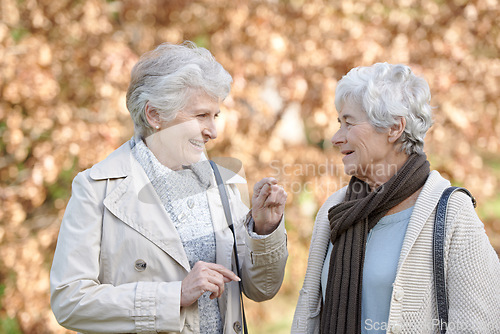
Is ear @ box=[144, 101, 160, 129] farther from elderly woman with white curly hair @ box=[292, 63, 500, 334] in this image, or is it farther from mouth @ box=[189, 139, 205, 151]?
elderly woman with white curly hair @ box=[292, 63, 500, 334]

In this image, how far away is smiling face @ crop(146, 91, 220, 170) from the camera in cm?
222

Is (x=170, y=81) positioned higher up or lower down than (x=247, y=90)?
lower down

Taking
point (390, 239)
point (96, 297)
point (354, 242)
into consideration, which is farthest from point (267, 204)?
point (96, 297)

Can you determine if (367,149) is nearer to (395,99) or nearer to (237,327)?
(395,99)

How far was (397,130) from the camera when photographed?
2193 mm

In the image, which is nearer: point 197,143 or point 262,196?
point 262,196

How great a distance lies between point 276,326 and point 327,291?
11.7ft

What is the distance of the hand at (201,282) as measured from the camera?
6.39 ft

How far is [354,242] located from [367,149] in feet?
1.31

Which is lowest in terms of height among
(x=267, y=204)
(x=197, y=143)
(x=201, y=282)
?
(x=201, y=282)

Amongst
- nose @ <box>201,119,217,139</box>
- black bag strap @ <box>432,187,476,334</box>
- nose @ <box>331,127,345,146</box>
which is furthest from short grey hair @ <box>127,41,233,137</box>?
black bag strap @ <box>432,187,476,334</box>

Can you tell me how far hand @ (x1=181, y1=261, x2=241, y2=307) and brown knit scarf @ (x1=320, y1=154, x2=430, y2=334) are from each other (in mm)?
461

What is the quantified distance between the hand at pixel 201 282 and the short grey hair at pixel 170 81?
655 millimetres

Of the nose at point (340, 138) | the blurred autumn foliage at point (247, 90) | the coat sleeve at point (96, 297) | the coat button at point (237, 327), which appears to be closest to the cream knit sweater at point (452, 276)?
the nose at point (340, 138)
